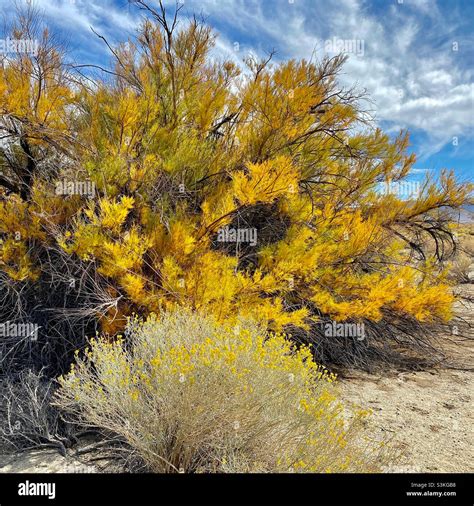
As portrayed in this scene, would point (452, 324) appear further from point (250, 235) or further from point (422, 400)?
point (250, 235)

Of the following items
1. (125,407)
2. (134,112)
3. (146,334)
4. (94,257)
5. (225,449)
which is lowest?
(225,449)

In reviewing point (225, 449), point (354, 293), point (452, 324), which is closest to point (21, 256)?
point (225, 449)

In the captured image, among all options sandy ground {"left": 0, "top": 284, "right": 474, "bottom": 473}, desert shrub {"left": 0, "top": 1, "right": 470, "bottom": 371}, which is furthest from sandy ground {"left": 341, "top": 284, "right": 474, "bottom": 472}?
desert shrub {"left": 0, "top": 1, "right": 470, "bottom": 371}

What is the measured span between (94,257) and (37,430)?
144 centimetres

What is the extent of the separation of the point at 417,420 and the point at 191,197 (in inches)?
122

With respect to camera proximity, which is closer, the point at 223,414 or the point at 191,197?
the point at 223,414

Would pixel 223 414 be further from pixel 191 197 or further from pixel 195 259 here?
pixel 191 197

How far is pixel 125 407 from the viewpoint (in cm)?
247

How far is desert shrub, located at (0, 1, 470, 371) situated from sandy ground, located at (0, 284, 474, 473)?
0.68 meters

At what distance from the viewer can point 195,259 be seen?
3812 millimetres

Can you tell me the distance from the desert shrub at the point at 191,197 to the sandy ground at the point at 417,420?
2.22 ft

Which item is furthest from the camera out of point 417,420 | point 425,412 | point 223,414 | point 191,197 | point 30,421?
point 191,197

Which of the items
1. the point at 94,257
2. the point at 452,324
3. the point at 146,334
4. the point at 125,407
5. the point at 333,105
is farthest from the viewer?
the point at 452,324

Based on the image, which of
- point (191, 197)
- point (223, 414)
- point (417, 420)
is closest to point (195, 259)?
→ point (191, 197)
